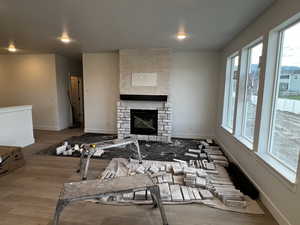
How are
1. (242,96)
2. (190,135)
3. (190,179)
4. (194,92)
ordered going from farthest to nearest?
(190,135)
(194,92)
(242,96)
(190,179)

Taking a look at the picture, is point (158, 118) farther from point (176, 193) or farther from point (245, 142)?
point (176, 193)

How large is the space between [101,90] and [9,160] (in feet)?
9.89

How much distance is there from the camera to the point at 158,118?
4.78m

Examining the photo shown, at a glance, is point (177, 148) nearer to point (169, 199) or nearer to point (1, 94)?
point (169, 199)

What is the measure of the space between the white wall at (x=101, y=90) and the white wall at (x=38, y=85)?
40.9 inches

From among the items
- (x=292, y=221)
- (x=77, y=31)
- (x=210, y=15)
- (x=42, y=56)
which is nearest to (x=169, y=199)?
(x=292, y=221)

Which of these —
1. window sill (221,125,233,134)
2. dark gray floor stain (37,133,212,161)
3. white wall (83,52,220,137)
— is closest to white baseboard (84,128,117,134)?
white wall (83,52,220,137)

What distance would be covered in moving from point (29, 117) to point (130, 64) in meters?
2.86

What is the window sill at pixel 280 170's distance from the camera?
5.66ft

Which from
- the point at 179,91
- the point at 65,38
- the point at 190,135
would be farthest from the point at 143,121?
the point at 65,38

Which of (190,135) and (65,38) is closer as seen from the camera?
(65,38)

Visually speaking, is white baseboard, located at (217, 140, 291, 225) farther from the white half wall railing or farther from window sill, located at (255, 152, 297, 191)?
the white half wall railing

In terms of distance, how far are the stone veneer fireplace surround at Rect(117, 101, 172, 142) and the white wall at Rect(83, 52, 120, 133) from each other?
545 mm

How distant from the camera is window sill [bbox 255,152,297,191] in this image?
1.73 meters
